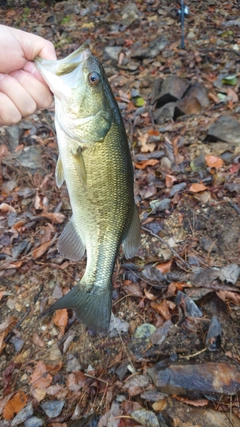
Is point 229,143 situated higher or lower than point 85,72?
lower

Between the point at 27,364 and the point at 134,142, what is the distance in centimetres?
320

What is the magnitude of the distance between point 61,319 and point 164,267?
42.3 inches

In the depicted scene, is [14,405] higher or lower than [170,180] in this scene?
lower

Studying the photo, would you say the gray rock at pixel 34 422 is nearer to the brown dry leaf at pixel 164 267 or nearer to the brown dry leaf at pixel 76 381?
the brown dry leaf at pixel 76 381

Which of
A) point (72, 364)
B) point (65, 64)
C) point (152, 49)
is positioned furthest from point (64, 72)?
point (152, 49)

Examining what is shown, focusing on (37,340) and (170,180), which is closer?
(37,340)

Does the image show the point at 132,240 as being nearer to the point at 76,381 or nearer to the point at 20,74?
the point at 20,74

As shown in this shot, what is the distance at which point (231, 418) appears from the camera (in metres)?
2.20

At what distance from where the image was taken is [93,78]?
1.84 metres

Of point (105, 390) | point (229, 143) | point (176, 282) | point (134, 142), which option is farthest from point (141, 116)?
point (105, 390)

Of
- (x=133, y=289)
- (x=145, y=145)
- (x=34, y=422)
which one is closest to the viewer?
(x=34, y=422)

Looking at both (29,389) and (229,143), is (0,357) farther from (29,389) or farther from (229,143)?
(229,143)

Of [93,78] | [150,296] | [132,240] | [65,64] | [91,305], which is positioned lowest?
[150,296]

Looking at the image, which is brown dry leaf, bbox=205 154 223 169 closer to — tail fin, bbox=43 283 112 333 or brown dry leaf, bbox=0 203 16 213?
brown dry leaf, bbox=0 203 16 213
